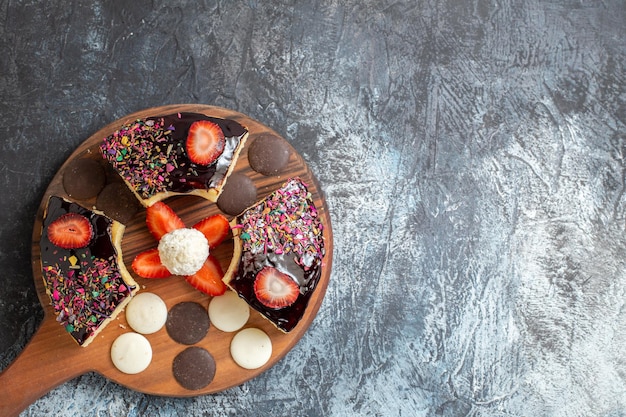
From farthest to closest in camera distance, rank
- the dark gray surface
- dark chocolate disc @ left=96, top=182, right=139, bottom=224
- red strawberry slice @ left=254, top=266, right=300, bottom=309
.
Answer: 1. the dark gray surface
2. dark chocolate disc @ left=96, top=182, right=139, bottom=224
3. red strawberry slice @ left=254, top=266, right=300, bottom=309

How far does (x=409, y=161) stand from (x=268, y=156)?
1010mm

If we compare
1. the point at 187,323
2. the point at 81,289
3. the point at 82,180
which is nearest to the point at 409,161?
the point at 187,323

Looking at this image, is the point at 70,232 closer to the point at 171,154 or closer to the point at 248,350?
the point at 171,154

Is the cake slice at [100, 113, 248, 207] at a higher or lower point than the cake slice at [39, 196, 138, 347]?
higher

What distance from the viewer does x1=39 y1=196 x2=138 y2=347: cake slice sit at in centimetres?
→ 383

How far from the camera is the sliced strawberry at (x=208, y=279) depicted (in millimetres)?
4020

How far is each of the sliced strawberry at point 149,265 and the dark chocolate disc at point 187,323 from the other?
0.24 metres

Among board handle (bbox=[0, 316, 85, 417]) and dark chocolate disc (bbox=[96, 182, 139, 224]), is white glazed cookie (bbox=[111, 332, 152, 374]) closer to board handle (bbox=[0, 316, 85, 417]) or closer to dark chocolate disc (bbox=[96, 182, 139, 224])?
board handle (bbox=[0, 316, 85, 417])

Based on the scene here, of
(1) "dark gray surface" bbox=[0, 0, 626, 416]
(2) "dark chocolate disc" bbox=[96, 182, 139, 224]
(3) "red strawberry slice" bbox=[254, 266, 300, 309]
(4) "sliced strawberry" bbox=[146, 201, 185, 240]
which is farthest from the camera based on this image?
(1) "dark gray surface" bbox=[0, 0, 626, 416]

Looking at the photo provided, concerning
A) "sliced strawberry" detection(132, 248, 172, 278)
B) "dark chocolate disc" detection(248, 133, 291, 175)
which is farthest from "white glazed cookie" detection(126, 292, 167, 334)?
"dark chocolate disc" detection(248, 133, 291, 175)

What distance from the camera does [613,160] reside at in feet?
14.9

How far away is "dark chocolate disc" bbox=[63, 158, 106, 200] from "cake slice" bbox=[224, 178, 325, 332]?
93 centimetres

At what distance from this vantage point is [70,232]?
381 centimetres

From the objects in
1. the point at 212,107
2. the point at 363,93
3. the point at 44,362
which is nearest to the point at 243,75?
the point at 212,107
